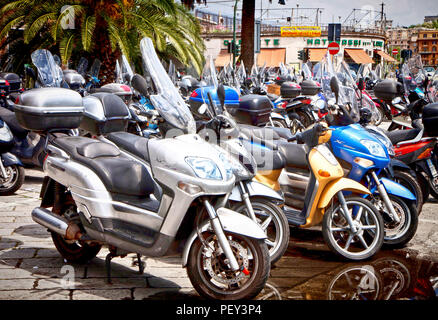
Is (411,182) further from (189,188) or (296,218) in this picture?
(189,188)

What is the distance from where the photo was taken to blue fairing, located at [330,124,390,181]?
16.8 feet

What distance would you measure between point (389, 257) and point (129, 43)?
1250 centimetres

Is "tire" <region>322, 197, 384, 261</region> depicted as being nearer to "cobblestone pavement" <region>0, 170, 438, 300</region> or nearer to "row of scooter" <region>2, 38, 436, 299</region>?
"row of scooter" <region>2, 38, 436, 299</region>

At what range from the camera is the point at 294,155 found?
5586 mm

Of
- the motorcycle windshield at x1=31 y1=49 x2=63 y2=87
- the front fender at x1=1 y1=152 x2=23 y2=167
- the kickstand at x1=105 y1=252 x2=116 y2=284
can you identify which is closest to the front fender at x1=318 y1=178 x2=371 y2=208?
the kickstand at x1=105 y1=252 x2=116 y2=284

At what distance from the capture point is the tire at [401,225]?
16.8 feet

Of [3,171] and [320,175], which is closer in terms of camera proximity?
[320,175]

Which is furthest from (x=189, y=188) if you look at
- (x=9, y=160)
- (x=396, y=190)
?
(x=9, y=160)

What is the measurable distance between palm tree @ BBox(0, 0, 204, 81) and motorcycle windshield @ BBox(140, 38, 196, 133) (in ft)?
36.2

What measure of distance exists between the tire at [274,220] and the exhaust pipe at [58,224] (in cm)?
122

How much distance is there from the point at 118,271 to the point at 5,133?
127 inches

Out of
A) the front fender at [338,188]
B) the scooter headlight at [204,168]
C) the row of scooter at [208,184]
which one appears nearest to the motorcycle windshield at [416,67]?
the row of scooter at [208,184]

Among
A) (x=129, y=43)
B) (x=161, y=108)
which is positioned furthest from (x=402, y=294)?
(x=129, y=43)

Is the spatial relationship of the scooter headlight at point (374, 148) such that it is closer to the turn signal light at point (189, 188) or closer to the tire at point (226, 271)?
the tire at point (226, 271)
